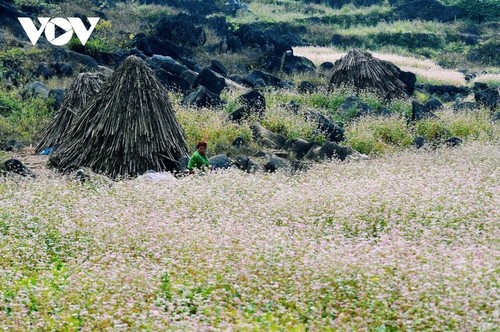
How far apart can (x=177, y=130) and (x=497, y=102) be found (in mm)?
14349

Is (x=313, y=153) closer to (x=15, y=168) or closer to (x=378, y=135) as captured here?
(x=378, y=135)

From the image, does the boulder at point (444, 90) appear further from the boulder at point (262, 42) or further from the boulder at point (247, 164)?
the boulder at point (247, 164)

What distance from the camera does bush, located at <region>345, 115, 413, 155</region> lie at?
2066 centimetres

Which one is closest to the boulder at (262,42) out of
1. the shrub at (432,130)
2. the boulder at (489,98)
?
the boulder at (489,98)

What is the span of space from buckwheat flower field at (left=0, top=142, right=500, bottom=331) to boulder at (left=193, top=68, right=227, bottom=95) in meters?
12.4

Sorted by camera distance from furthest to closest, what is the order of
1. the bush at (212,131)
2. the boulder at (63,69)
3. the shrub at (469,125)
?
the boulder at (63,69), the shrub at (469,125), the bush at (212,131)

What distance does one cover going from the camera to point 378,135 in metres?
21.8

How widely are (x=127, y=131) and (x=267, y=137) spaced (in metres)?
4.76

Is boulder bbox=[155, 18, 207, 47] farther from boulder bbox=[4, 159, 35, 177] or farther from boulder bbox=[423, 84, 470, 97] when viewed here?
boulder bbox=[4, 159, 35, 177]

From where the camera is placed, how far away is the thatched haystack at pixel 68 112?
19328mm

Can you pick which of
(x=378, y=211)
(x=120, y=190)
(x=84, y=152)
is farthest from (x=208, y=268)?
(x=84, y=152)

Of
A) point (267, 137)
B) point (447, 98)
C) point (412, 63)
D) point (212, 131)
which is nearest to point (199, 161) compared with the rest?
point (212, 131)

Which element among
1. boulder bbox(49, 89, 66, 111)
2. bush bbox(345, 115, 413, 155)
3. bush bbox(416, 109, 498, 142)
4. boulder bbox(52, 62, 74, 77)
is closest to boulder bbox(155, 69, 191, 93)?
boulder bbox(52, 62, 74, 77)

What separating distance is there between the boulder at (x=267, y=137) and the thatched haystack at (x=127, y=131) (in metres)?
3.04
